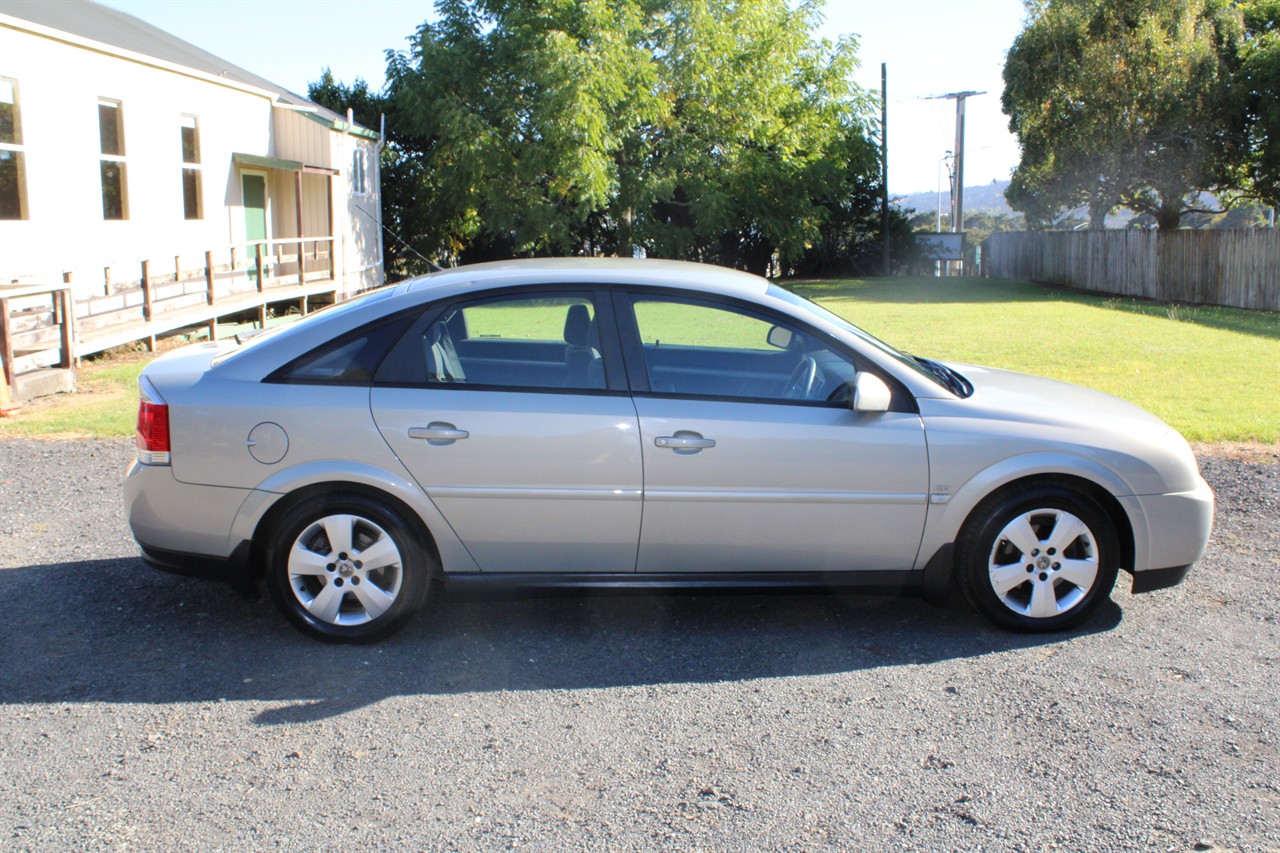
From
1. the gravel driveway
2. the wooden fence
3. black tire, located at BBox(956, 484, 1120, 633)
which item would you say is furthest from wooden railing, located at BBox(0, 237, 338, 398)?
the wooden fence

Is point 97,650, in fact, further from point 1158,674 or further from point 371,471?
point 1158,674

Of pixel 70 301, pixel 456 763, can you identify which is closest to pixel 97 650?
pixel 456 763

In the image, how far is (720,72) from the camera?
32969 millimetres

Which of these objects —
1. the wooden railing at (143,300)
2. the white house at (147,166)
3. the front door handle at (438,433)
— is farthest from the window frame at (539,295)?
the white house at (147,166)

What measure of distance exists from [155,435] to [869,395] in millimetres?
2916

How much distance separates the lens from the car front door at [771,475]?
4.71 m

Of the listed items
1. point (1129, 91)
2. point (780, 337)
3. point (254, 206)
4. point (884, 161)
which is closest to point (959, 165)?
point (884, 161)

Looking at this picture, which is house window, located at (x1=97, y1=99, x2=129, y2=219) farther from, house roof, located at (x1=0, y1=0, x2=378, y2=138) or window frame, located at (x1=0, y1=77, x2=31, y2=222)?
window frame, located at (x1=0, y1=77, x2=31, y2=222)

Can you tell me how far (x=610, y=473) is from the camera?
15.4ft

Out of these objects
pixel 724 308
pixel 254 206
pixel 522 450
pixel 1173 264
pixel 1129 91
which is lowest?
pixel 522 450

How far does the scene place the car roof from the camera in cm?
494

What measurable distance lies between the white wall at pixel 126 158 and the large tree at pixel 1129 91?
20978mm

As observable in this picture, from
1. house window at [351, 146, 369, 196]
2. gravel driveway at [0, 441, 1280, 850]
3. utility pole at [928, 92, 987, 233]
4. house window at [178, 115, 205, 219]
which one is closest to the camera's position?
gravel driveway at [0, 441, 1280, 850]

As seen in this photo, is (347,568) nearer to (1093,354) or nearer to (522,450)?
(522,450)
